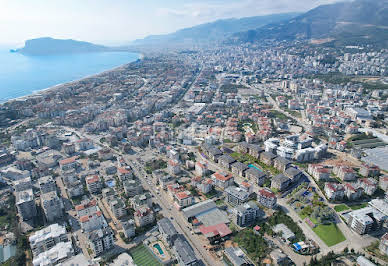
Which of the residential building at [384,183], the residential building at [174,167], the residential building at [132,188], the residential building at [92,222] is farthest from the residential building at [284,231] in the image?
the residential building at [92,222]

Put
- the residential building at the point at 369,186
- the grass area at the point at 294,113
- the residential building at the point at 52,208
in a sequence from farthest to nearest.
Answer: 1. the grass area at the point at 294,113
2. the residential building at the point at 369,186
3. the residential building at the point at 52,208

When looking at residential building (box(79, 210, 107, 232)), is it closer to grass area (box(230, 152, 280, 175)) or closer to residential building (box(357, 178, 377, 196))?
grass area (box(230, 152, 280, 175))

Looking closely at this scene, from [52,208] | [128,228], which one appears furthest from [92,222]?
[52,208]

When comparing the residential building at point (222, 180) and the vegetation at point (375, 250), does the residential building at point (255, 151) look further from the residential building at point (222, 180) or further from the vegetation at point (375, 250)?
the vegetation at point (375, 250)

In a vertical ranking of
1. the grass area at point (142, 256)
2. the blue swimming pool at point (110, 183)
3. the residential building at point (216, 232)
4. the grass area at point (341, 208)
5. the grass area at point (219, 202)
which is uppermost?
the blue swimming pool at point (110, 183)

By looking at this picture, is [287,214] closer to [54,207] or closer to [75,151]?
[54,207]

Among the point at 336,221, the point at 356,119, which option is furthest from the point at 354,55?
the point at 336,221

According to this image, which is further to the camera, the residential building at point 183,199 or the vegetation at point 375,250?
the residential building at point 183,199
